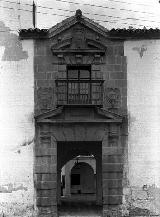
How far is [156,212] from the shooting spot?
15.5 metres

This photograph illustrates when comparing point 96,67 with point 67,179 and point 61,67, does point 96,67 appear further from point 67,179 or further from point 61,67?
point 67,179

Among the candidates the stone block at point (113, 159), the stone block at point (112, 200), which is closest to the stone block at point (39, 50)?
the stone block at point (113, 159)

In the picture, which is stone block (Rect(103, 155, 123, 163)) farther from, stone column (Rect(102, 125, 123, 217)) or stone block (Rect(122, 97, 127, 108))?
stone block (Rect(122, 97, 127, 108))

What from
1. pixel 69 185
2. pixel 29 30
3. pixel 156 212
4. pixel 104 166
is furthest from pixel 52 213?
pixel 69 185

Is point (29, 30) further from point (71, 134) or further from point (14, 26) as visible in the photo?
point (71, 134)

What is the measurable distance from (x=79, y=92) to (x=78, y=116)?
783 millimetres

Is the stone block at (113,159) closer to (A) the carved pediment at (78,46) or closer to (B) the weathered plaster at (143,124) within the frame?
(B) the weathered plaster at (143,124)

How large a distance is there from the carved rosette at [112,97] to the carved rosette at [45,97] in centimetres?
181

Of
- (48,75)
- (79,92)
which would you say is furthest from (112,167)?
(48,75)

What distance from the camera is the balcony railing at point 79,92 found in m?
15.6

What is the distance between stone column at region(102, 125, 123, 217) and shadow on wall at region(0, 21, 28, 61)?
3906 mm

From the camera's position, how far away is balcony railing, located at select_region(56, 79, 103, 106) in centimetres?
1559

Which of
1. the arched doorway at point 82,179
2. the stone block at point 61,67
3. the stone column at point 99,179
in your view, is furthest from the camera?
the arched doorway at point 82,179

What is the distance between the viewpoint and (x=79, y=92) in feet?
51.3
